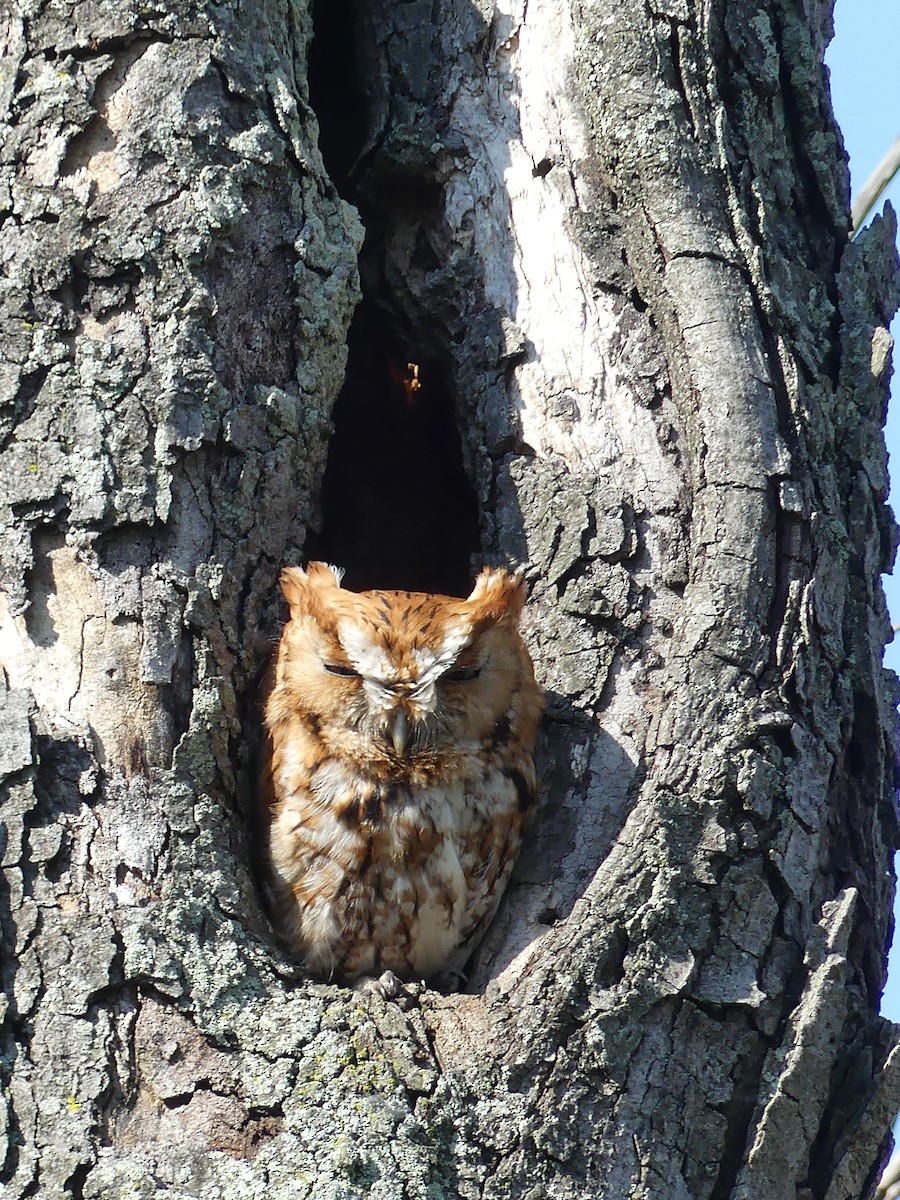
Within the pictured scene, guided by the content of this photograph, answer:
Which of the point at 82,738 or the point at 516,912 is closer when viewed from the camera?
the point at 82,738

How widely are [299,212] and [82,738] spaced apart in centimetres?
115

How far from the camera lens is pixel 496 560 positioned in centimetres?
293

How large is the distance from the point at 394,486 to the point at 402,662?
103cm

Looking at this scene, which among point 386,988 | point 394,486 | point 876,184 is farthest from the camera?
point 394,486

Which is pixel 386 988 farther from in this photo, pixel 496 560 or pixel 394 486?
pixel 394 486

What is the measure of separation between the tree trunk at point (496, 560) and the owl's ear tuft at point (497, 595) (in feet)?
0.17

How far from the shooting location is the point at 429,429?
3609 millimetres

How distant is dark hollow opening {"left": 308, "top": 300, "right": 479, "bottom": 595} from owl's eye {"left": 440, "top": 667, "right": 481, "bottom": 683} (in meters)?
0.79

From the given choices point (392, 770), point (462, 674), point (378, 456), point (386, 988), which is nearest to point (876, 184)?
point (378, 456)

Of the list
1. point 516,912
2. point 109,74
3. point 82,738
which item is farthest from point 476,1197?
point 109,74

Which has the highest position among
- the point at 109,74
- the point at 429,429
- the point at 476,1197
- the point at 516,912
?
the point at 109,74

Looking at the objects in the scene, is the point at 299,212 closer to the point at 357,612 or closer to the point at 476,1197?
the point at 357,612

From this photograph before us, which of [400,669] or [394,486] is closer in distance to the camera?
[400,669]

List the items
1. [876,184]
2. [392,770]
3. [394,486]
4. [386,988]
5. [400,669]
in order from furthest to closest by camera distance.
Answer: [394,486] → [876,184] → [392,770] → [400,669] → [386,988]
